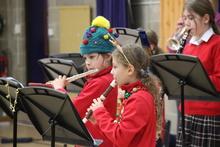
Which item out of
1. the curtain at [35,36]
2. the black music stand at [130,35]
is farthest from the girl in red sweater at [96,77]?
the curtain at [35,36]

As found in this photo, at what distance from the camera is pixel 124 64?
257cm

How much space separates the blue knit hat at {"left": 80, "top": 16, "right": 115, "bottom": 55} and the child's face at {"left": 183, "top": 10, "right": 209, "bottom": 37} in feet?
2.07

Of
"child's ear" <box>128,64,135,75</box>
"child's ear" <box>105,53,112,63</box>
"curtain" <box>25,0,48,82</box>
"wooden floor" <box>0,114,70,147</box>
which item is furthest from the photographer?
"curtain" <box>25,0,48,82</box>

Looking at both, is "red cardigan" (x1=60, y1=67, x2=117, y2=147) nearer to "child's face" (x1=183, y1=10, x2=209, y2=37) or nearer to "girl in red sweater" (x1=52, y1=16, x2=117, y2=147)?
"girl in red sweater" (x1=52, y1=16, x2=117, y2=147)

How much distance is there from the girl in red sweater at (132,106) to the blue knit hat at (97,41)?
40 cm

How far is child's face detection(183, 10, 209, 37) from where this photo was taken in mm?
3393

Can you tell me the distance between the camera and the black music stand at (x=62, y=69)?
366 cm

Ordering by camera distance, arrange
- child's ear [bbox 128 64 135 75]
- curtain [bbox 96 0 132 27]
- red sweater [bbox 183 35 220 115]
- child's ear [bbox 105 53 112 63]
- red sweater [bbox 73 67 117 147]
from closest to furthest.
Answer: child's ear [bbox 128 64 135 75]
red sweater [bbox 73 67 117 147]
child's ear [bbox 105 53 112 63]
red sweater [bbox 183 35 220 115]
curtain [bbox 96 0 132 27]

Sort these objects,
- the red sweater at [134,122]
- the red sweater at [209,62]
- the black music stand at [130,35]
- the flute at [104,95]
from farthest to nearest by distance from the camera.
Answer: the black music stand at [130,35] < the red sweater at [209,62] < the flute at [104,95] < the red sweater at [134,122]

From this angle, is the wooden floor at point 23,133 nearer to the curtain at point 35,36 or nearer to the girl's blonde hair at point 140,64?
the curtain at point 35,36

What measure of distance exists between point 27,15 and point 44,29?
0.43 meters

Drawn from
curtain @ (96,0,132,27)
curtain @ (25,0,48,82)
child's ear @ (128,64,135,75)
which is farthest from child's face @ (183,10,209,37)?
curtain @ (25,0,48,82)

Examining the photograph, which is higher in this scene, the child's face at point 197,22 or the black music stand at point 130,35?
the child's face at point 197,22

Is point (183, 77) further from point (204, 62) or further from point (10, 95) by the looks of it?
point (10, 95)
